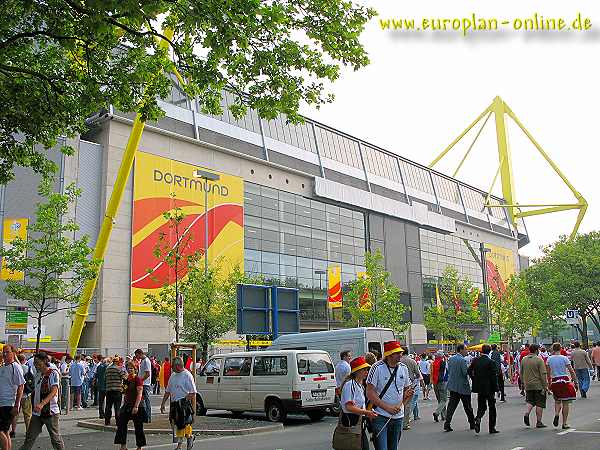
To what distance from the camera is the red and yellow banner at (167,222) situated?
129 ft

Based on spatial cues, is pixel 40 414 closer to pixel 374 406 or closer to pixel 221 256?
pixel 374 406

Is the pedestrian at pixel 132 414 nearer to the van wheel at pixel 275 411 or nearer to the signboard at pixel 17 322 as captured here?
the van wheel at pixel 275 411

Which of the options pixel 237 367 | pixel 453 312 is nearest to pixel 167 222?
pixel 237 367

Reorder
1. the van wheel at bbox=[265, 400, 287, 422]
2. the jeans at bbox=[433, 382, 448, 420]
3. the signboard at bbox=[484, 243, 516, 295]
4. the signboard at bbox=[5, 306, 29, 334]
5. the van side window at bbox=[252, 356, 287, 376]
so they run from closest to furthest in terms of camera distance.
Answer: the jeans at bbox=[433, 382, 448, 420] < the van wheel at bbox=[265, 400, 287, 422] < the van side window at bbox=[252, 356, 287, 376] < the signboard at bbox=[5, 306, 29, 334] < the signboard at bbox=[484, 243, 516, 295]

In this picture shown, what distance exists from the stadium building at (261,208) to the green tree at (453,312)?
2.51m

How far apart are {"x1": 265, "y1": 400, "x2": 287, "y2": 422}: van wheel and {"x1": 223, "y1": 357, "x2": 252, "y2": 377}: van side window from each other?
1146 millimetres

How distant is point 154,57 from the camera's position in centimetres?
1175

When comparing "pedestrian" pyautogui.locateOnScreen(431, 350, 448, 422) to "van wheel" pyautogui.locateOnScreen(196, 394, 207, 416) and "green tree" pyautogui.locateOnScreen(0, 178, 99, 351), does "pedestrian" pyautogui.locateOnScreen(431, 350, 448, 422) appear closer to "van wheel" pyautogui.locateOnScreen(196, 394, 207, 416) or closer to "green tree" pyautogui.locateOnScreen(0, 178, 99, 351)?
"van wheel" pyautogui.locateOnScreen(196, 394, 207, 416)

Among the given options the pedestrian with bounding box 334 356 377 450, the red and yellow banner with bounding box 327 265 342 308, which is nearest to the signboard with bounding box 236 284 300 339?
the pedestrian with bounding box 334 356 377 450

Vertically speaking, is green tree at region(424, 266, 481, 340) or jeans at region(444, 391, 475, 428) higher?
green tree at region(424, 266, 481, 340)

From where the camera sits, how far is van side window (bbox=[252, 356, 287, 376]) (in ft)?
54.9

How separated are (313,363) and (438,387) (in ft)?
10.7

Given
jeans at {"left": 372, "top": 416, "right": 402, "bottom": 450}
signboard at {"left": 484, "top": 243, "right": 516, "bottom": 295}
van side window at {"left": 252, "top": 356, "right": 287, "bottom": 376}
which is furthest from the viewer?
signboard at {"left": 484, "top": 243, "right": 516, "bottom": 295}

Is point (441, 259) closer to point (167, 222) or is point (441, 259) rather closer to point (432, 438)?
→ point (167, 222)
